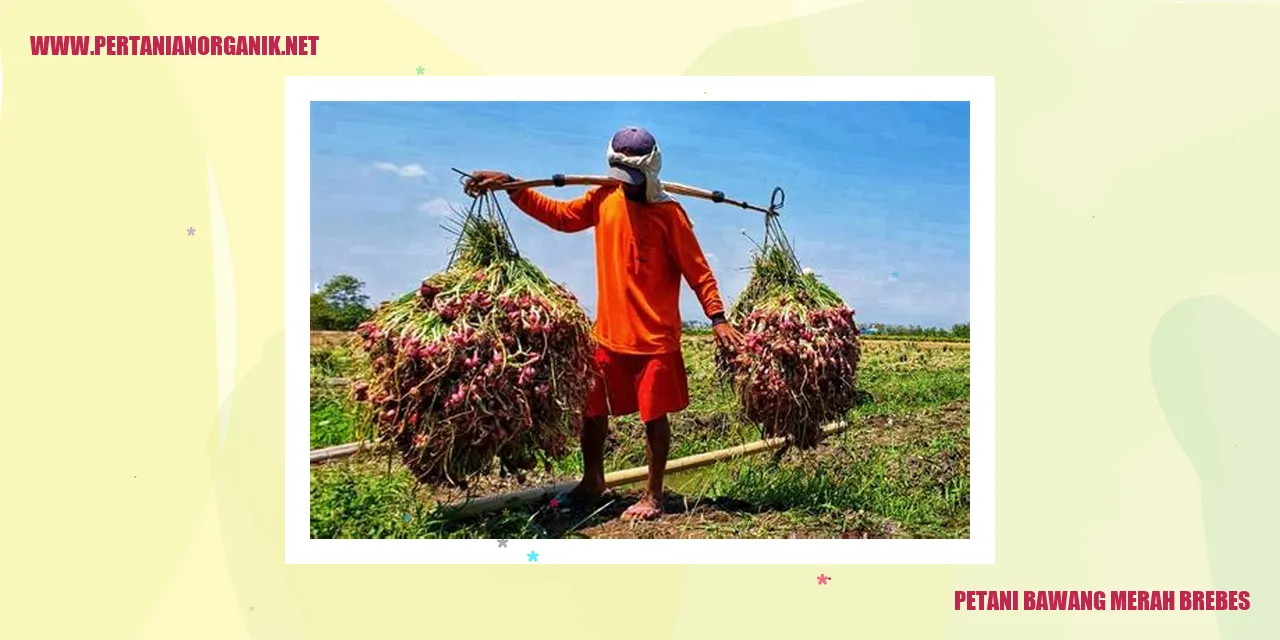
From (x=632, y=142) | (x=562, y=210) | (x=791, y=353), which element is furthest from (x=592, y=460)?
(x=632, y=142)

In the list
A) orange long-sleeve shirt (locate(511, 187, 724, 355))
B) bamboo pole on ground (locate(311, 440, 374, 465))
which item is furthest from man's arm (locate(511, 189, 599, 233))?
bamboo pole on ground (locate(311, 440, 374, 465))

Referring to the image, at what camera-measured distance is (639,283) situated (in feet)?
14.7

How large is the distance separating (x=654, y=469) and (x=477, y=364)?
3.95ft

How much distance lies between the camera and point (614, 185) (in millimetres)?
4508

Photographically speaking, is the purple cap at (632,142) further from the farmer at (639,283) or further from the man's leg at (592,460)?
the man's leg at (592,460)

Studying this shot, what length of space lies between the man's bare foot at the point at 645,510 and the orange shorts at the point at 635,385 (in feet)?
1.43

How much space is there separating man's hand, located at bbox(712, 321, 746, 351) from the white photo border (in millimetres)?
1017

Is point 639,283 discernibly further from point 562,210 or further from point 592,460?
point 592,460

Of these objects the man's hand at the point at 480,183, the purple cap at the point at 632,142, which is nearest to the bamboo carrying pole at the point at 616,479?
the man's hand at the point at 480,183

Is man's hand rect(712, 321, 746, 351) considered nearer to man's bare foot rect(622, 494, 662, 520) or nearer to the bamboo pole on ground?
man's bare foot rect(622, 494, 662, 520)

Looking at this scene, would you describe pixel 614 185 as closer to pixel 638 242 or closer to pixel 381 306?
pixel 638 242

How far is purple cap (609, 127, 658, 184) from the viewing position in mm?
4402

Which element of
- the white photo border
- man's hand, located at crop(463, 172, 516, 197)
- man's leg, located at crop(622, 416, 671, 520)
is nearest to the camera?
the white photo border

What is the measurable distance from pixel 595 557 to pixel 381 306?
154 cm
